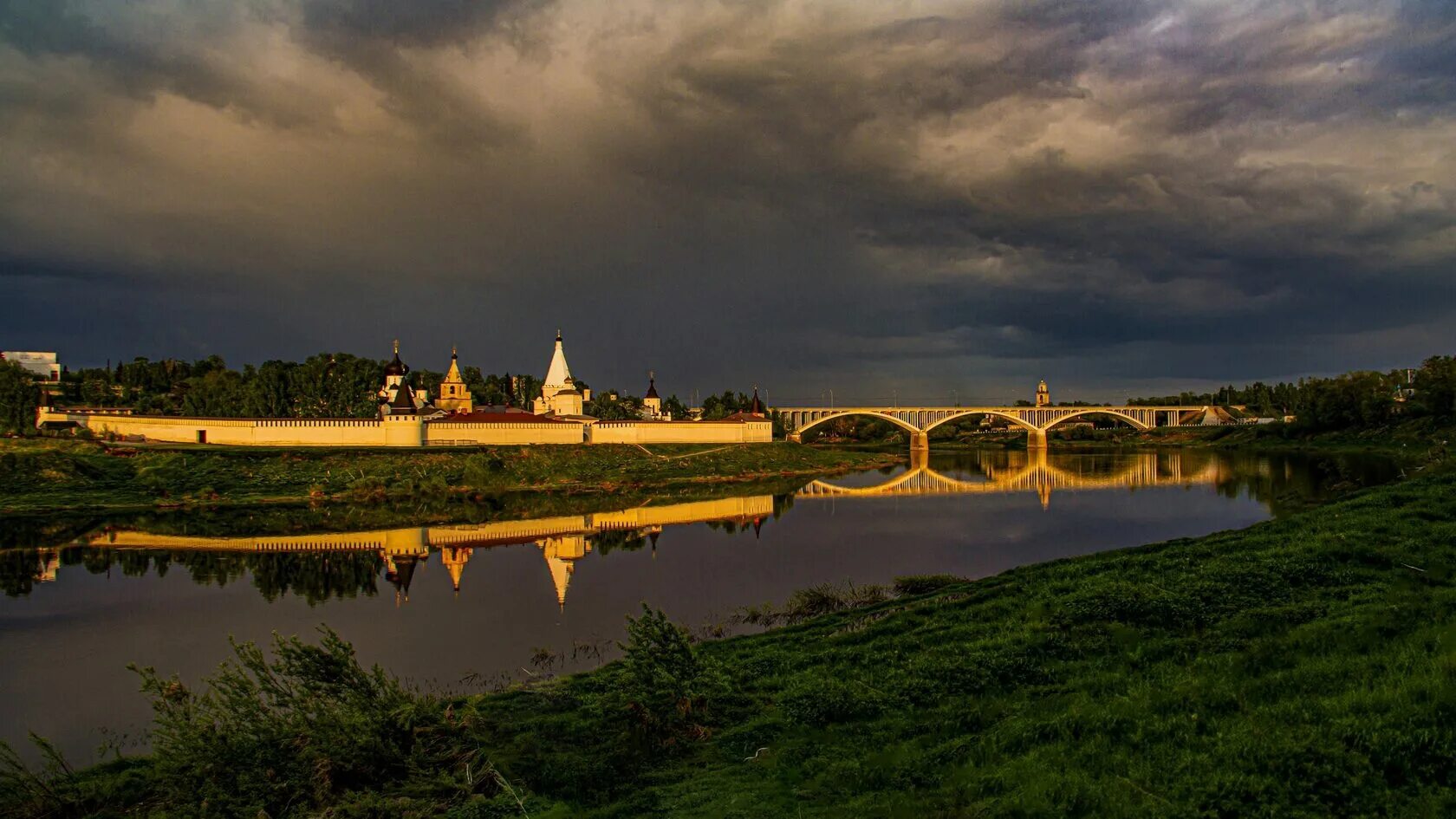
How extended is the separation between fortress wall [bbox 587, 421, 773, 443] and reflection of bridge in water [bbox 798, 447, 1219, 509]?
18473 millimetres

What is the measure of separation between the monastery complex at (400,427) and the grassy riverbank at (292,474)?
414 centimetres

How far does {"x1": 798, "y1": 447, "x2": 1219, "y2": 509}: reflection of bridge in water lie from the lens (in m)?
55.8

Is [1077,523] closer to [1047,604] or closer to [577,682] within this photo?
[1047,604]

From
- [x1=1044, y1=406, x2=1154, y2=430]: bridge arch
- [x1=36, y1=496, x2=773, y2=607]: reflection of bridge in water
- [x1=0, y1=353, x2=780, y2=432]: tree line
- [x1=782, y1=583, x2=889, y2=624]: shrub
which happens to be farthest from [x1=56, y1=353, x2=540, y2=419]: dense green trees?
[x1=1044, y1=406, x2=1154, y2=430]: bridge arch

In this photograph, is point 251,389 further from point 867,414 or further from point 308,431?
point 867,414

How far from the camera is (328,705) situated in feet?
29.7

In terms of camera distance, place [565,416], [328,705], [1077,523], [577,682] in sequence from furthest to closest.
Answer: [565,416] → [1077,523] → [577,682] → [328,705]

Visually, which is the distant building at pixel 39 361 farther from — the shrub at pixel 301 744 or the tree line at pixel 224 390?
the shrub at pixel 301 744

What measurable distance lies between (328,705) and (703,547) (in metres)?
22.4

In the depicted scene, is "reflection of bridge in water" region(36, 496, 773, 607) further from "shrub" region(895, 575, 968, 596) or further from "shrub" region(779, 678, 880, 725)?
"shrub" region(779, 678, 880, 725)

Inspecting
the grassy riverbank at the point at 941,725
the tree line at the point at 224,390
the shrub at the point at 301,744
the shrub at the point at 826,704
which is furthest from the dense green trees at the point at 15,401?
the shrub at the point at 826,704

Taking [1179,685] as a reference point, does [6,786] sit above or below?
below

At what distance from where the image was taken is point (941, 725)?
28.0ft

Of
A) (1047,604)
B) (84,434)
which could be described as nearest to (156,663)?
(1047,604)
